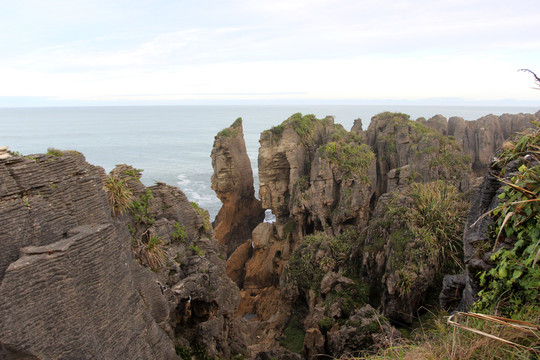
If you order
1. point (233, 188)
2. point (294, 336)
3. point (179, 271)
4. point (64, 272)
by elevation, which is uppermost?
point (64, 272)

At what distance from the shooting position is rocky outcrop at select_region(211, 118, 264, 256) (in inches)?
1324

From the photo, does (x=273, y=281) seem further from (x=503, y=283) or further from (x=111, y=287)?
(x=503, y=283)

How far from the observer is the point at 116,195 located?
12305mm

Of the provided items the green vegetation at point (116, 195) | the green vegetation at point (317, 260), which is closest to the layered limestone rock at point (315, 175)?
the green vegetation at point (317, 260)

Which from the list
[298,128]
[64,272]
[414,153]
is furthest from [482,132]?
[64,272]

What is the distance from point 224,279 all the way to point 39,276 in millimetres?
8557

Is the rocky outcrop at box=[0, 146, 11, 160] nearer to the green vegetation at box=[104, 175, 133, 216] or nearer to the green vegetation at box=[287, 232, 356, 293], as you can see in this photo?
the green vegetation at box=[104, 175, 133, 216]

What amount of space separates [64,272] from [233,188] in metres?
26.6

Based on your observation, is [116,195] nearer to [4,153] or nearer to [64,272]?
[4,153]

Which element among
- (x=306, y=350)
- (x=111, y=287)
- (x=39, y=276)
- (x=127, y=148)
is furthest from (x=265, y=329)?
(x=127, y=148)

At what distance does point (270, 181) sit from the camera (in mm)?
32625

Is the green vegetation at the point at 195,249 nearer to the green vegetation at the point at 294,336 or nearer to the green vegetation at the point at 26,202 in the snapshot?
the green vegetation at the point at 26,202

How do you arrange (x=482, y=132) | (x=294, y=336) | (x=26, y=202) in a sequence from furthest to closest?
(x=482, y=132) < (x=294, y=336) < (x=26, y=202)

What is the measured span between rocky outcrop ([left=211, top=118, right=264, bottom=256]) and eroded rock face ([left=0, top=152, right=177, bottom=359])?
870 inches
